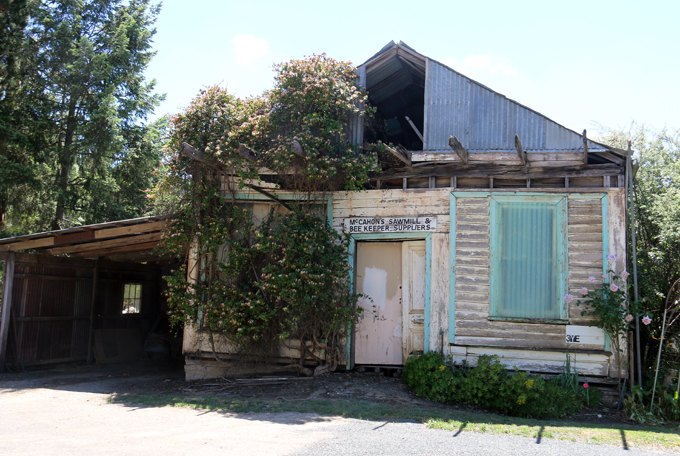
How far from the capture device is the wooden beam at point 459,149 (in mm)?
7740

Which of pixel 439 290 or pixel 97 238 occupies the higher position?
pixel 97 238

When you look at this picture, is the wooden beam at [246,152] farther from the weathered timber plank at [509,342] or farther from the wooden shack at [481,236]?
the weathered timber plank at [509,342]

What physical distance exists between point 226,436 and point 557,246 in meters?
5.86

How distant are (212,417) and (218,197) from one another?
4357 mm

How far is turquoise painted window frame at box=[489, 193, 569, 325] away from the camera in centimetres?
813

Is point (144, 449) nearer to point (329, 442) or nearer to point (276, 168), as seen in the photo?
point (329, 442)

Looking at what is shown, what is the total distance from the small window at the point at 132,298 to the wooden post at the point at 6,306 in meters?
3.67

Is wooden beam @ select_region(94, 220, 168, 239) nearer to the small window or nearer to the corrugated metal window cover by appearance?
the small window

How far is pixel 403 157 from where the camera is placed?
28.6ft

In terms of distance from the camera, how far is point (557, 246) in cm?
828

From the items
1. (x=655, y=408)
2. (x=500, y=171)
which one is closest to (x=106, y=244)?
(x=500, y=171)

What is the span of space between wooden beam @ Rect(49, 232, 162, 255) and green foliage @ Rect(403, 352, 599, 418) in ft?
19.6

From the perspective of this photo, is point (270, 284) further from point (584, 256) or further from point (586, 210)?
point (586, 210)

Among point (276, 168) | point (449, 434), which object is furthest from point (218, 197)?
point (449, 434)
